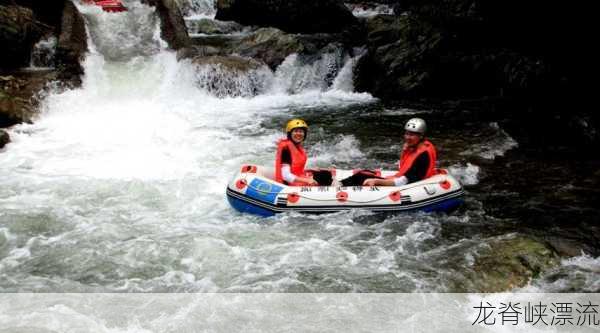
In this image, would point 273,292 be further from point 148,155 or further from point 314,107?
point 314,107

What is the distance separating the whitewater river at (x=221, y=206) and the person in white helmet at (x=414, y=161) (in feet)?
1.40

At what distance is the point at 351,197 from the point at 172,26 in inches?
409

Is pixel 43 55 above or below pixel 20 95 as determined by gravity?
above

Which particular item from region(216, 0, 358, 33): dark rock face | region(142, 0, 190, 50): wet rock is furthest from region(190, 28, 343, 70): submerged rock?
region(216, 0, 358, 33): dark rock face

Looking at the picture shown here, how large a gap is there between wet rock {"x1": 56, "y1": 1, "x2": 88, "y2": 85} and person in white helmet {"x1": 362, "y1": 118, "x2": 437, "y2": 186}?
8.93m

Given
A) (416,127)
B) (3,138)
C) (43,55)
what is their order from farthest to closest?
1. (43,55)
2. (3,138)
3. (416,127)

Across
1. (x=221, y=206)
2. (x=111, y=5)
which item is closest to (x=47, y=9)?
(x=111, y=5)

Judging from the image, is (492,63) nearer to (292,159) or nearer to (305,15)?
(305,15)

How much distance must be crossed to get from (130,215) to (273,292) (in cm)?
275

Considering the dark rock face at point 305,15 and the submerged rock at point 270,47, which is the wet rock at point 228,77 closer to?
the submerged rock at point 270,47

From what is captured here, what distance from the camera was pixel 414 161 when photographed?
679cm

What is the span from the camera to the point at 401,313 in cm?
507

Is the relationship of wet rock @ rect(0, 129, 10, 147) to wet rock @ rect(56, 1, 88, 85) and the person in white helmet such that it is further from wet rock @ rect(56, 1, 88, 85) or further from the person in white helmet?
the person in white helmet

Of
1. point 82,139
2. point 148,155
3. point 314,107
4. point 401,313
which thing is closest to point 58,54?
point 82,139
